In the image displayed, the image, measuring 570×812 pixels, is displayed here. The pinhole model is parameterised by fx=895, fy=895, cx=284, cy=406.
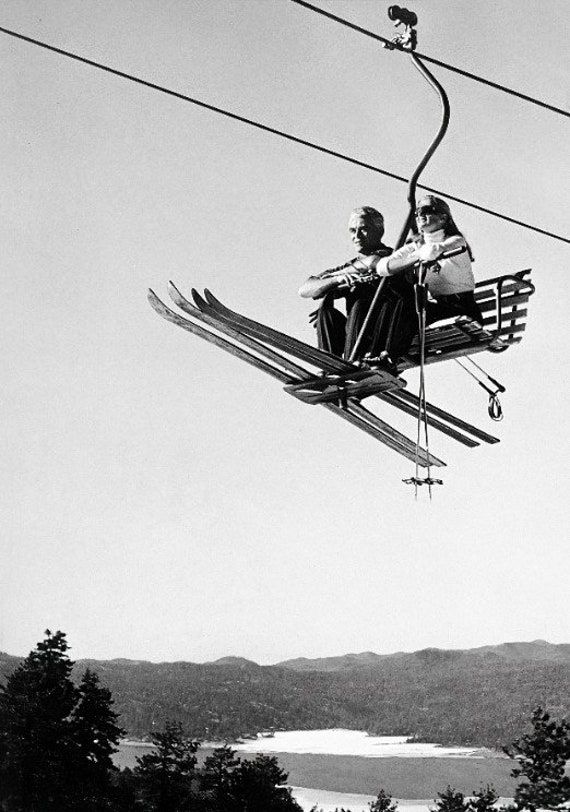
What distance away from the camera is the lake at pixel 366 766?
6134cm

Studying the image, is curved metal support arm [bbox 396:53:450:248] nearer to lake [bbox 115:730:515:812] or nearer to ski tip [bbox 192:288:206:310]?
ski tip [bbox 192:288:206:310]

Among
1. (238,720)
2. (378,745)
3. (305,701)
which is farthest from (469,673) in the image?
(238,720)

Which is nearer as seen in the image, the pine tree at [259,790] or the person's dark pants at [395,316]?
the person's dark pants at [395,316]

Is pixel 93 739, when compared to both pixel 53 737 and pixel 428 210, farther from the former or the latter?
pixel 428 210

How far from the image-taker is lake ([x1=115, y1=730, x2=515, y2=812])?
61344 mm

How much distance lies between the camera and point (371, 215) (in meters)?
5.41

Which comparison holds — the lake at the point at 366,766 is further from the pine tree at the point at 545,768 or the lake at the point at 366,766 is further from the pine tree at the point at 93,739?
the pine tree at the point at 93,739

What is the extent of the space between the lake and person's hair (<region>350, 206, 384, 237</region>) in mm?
57170

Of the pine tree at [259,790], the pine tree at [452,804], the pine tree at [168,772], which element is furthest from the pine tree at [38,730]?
the pine tree at [452,804]

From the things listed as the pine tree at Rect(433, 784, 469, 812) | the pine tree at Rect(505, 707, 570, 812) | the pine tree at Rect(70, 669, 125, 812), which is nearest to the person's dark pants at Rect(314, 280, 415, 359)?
the pine tree at Rect(70, 669, 125, 812)

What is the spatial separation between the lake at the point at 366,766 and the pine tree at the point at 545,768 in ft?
66.5

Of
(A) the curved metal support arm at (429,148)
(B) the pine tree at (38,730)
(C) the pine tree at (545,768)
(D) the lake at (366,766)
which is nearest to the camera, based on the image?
(A) the curved metal support arm at (429,148)

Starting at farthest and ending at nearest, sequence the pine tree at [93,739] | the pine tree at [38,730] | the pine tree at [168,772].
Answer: the pine tree at [168,772], the pine tree at [93,739], the pine tree at [38,730]

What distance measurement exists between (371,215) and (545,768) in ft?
128
